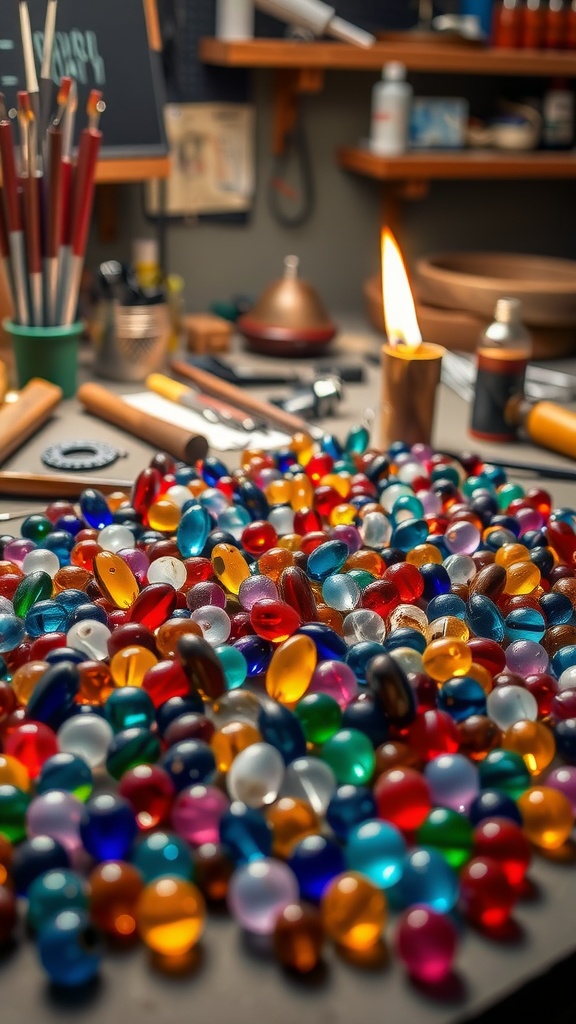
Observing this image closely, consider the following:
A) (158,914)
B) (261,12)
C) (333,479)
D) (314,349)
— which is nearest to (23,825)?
(158,914)

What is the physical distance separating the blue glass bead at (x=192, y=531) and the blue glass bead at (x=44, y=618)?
0.13 m

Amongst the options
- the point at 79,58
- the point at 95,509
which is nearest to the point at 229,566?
the point at 95,509

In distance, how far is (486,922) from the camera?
0.44m

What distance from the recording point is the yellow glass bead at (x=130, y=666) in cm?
57

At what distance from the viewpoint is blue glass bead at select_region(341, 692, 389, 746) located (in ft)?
1.75

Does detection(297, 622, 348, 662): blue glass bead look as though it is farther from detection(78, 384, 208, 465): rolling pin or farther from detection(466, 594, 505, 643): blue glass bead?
detection(78, 384, 208, 465): rolling pin

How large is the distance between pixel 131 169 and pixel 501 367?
0.57 meters

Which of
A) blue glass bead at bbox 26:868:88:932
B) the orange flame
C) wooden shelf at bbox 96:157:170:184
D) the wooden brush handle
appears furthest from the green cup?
blue glass bead at bbox 26:868:88:932

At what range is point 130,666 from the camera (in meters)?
0.57

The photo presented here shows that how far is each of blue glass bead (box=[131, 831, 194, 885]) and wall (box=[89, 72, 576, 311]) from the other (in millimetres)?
1173

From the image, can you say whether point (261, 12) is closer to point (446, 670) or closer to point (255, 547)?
point (255, 547)

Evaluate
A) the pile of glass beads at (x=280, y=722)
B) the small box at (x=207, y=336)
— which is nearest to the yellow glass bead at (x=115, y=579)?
the pile of glass beads at (x=280, y=722)

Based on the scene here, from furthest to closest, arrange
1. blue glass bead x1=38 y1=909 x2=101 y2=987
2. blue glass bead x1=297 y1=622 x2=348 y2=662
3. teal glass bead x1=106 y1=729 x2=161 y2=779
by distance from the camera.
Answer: blue glass bead x1=297 y1=622 x2=348 y2=662, teal glass bead x1=106 y1=729 x2=161 y2=779, blue glass bead x1=38 y1=909 x2=101 y2=987

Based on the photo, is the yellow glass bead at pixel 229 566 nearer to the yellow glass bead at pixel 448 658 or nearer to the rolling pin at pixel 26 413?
the yellow glass bead at pixel 448 658
